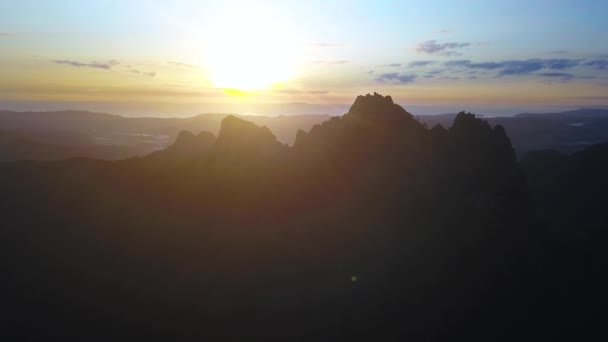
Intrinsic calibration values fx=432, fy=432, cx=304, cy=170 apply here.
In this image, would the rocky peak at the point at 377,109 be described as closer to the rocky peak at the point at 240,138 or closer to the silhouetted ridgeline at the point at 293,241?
the silhouetted ridgeline at the point at 293,241

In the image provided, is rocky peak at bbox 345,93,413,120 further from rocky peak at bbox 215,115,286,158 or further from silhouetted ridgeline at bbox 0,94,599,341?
rocky peak at bbox 215,115,286,158

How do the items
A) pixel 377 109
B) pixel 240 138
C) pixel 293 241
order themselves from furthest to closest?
pixel 377 109 → pixel 240 138 → pixel 293 241

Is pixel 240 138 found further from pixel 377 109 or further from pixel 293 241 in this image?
pixel 377 109

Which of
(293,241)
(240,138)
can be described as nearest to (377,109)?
(240,138)

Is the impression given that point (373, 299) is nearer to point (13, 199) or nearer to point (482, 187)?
point (482, 187)

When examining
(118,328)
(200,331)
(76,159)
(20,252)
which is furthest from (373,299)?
(76,159)

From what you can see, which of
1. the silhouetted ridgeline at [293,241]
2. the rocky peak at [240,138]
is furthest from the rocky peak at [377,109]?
the rocky peak at [240,138]

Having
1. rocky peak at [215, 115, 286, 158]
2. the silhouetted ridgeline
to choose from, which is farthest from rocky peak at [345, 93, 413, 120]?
rocky peak at [215, 115, 286, 158]

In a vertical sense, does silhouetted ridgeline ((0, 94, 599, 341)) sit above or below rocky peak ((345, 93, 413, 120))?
below

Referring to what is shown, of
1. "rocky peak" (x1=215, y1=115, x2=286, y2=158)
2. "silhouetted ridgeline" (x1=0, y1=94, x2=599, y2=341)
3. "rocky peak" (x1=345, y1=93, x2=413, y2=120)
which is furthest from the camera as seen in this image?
"rocky peak" (x1=345, y1=93, x2=413, y2=120)

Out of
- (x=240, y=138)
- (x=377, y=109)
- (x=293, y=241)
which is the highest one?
(x=377, y=109)
